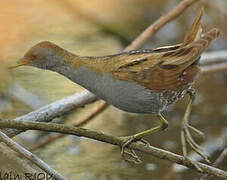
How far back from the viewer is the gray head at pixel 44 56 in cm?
314

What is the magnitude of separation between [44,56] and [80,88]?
2499mm

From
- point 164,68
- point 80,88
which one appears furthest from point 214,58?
point 164,68

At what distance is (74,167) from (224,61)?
213cm

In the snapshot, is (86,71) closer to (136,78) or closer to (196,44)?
(136,78)

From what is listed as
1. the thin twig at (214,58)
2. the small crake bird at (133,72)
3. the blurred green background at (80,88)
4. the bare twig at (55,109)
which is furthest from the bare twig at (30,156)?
the thin twig at (214,58)

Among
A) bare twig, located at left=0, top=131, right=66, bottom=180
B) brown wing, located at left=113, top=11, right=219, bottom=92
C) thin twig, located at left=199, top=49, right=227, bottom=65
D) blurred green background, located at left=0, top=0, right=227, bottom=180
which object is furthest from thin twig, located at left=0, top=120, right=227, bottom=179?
thin twig, located at left=199, top=49, right=227, bottom=65

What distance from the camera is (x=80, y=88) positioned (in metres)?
5.64

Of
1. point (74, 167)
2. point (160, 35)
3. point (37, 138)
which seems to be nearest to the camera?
point (74, 167)

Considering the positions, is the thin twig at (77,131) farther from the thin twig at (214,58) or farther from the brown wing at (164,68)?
the thin twig at (214,58)

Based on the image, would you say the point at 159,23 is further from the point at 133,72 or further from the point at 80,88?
the point at 133,72

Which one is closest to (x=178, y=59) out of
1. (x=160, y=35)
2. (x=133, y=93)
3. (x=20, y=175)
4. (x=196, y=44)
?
(x=196, y=44)

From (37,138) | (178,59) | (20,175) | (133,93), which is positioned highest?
(178,59)

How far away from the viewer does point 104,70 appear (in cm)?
314

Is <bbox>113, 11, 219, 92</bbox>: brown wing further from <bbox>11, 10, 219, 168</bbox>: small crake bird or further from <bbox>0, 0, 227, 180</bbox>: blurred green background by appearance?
<bbox>0, 0, 227, 180</bbox>: blurred green background
